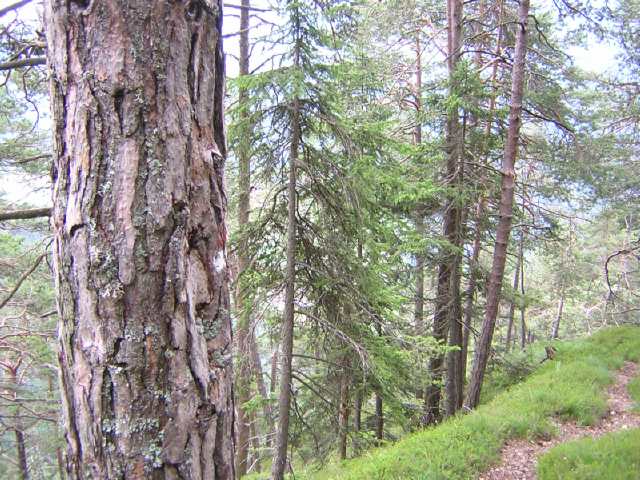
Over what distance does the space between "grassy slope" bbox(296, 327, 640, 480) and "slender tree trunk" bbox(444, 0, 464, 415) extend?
56.6 inches

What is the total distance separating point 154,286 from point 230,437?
53 cm

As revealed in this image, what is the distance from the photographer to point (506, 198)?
720cm

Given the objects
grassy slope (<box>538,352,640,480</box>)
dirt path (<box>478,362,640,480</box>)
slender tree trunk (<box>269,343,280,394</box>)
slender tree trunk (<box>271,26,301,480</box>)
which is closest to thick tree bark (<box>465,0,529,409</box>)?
dirt path (<box>478,362,640,480</box>)

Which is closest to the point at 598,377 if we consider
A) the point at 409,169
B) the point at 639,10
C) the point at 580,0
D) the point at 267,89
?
the point at 409,169

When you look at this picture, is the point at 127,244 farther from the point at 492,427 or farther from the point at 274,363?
the point at 274,363

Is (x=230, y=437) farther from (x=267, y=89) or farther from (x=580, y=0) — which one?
(x=580, y=0)

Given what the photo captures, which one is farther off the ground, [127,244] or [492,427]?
[127,244]

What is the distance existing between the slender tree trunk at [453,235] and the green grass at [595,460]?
11.9 feet

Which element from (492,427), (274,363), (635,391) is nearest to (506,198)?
(492,427)

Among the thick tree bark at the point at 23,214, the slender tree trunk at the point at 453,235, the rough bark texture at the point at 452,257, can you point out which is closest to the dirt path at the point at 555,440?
the slender tree trunk at the point at 453,235

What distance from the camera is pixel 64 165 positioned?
3.68 feet

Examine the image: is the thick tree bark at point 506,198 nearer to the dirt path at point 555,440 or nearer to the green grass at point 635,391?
the dirt path at point 555,440

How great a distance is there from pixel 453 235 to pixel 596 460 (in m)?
5.31

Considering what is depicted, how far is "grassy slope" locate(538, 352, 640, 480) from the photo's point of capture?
407cm
